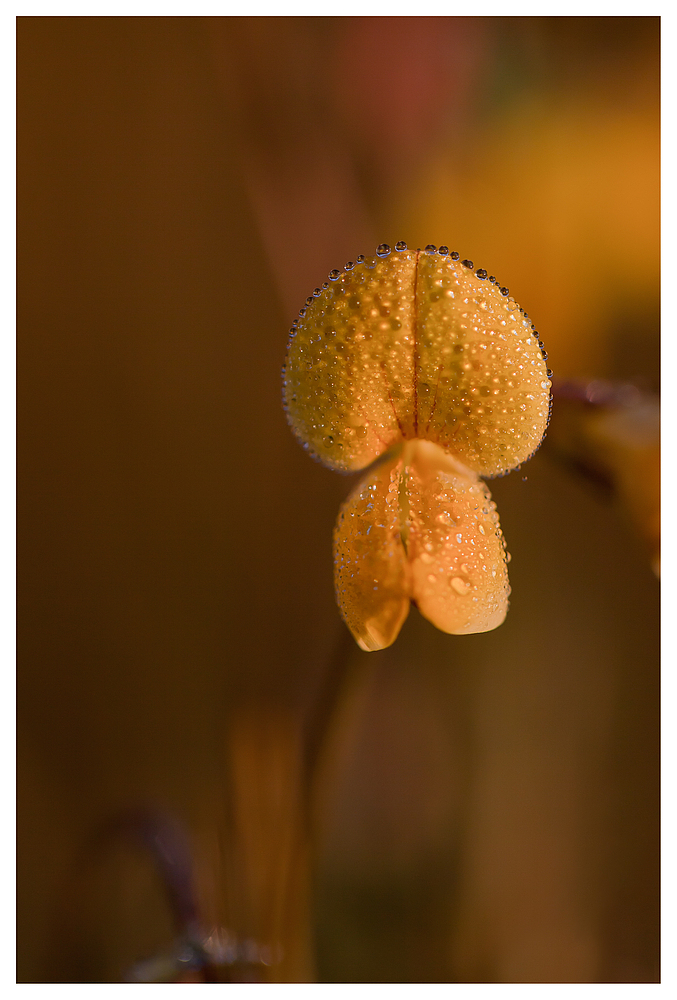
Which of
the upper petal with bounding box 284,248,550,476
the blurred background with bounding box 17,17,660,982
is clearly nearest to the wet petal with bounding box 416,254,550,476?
the upper petal with bounding box 284,248,550,476

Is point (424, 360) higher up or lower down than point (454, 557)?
higher up

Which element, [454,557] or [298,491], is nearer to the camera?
[454,557]

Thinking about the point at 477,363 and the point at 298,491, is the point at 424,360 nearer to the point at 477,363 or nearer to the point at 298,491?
the point at 477,363

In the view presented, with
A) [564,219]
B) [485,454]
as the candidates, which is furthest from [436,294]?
[564,219]

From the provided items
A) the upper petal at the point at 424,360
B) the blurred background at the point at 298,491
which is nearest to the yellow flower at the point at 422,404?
the upper petal at the point at 424,360

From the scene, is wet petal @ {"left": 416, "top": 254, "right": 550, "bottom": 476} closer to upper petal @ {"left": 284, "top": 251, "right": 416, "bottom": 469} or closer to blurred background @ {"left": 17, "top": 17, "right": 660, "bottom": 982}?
upper petal @ {"left": 284, "top": 251, "right": 416, "bottom": 469}

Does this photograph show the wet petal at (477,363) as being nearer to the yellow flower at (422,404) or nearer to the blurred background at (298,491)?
the yellow flower at (422,404)

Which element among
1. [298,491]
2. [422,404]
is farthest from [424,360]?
[298,491]
